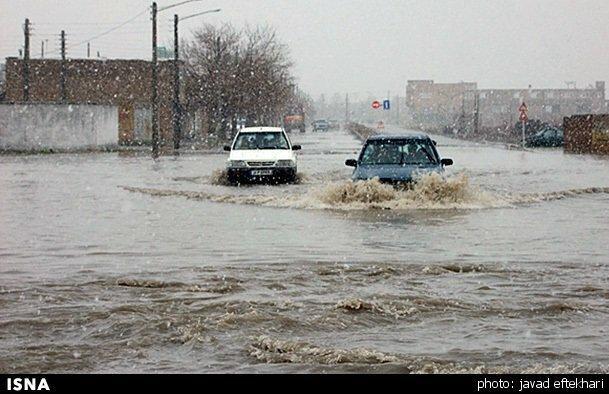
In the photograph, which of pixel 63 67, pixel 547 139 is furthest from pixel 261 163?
pixel 63 67

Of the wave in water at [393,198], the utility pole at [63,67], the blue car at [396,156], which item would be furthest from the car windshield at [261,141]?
the utility pole at [63,67]

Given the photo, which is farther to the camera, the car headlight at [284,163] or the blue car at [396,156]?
the car headlight at [284,163]

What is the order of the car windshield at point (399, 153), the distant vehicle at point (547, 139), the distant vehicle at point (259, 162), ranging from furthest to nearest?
the distant vehicle at point (547, 139) → the distant vehicle at point (259, 162) → the car windshield at point (399, 153)

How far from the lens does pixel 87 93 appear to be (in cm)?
9062

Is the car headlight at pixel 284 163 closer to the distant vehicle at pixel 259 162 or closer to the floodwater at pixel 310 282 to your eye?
the distant vehicle at pixel 259 162

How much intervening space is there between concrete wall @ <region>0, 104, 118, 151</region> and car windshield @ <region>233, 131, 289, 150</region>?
2944 centimetres

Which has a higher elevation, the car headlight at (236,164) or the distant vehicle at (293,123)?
the car headlight at (236,164)

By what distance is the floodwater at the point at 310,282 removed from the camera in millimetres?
9227

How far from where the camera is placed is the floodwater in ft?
30.3

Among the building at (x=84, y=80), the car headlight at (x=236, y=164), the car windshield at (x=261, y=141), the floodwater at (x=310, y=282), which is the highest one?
the building at (x=84, y=80)

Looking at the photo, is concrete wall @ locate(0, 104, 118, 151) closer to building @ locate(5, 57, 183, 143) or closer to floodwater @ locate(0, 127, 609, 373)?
building @ locate(5, 57, 183, 143)

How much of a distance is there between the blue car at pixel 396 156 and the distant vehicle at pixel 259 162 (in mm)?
7366
